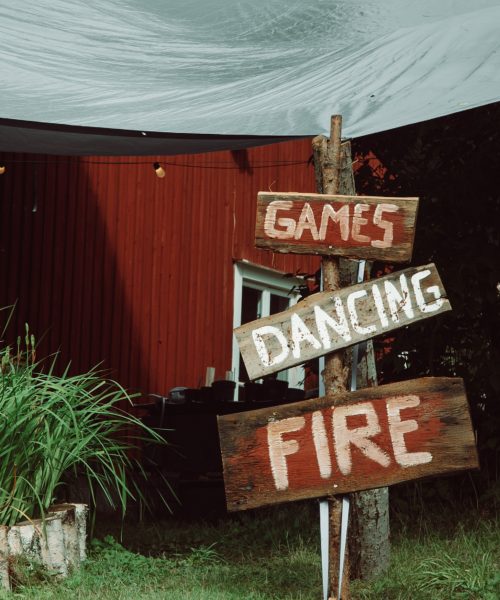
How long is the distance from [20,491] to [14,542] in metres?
0.25

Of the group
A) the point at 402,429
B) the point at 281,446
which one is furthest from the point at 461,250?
the point at 281,446

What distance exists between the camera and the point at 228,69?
5508 millimetres

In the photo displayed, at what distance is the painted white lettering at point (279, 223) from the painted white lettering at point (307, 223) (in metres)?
0.02

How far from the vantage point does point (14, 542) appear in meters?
4.54

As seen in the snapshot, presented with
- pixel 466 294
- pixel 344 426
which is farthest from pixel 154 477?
pixel 344 426

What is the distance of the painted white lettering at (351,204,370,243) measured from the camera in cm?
387

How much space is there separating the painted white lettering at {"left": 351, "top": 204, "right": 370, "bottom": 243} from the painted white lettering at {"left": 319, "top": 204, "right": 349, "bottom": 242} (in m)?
0.03

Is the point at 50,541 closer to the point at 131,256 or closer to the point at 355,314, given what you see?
the point at 355,314

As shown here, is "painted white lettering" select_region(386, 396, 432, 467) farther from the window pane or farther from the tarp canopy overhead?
the window pane

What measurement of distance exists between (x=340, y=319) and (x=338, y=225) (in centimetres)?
36

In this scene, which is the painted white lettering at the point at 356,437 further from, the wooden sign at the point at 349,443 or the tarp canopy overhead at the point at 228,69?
the tarp canopy overhead at the point at 228,69

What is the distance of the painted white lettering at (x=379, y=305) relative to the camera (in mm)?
3771

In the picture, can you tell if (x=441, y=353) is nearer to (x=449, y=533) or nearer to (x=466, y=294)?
(x=466, y=294)

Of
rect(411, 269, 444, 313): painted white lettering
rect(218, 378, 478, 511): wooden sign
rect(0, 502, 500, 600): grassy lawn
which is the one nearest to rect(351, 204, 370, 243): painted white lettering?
rect(411, 269, 444, 313): painted white lettering
